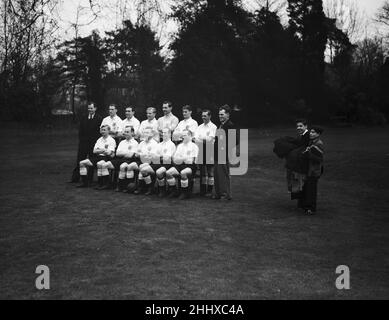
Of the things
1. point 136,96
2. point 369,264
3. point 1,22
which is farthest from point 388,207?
point 136,96

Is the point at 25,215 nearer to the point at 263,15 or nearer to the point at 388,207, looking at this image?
the point at 388,207

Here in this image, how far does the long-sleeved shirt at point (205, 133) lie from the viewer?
32.4 ft

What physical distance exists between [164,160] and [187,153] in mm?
573

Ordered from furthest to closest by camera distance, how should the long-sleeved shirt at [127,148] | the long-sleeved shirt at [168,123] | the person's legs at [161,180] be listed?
the long-sleeved shirt at [168,123]
the long-sleeved shirt at [127,148]
the person's legs at [161,180]

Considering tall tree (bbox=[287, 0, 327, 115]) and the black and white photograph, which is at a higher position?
tall tree (bbox=[287, 0, 327, 115])

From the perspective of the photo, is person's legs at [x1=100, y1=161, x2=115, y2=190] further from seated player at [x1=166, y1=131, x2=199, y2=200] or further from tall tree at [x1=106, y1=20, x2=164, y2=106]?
tall tree at [x1=106, y1=20, x2=164, y2=106]

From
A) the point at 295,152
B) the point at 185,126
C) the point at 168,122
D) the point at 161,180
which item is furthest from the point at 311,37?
the point at 295,152

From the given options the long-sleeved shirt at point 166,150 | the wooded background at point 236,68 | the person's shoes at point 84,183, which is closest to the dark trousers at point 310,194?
the long-sleeved shirt at point 166,150

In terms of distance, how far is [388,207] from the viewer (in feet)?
29.1

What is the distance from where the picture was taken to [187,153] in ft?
32.0

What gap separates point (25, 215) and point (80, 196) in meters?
2.02

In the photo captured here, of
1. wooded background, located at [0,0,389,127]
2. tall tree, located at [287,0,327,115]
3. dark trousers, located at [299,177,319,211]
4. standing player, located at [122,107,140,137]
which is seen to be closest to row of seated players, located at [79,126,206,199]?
standing player, located at [122,107,140,137]

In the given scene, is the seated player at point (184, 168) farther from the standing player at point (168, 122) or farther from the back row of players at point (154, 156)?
the standing player at point (168, 122)

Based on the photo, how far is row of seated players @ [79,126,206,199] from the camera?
970 centimetres
